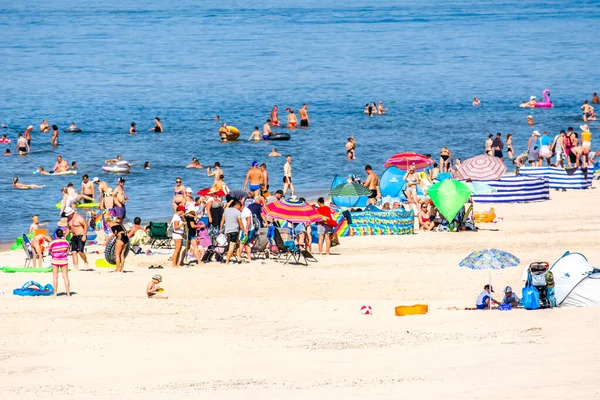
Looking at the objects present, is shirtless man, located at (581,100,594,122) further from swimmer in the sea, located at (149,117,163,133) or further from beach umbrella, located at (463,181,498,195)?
beach umbrella, located at (463,181,498,195)

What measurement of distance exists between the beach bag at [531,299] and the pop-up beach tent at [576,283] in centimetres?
40

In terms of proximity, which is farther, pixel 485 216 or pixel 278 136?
pixel 278 136

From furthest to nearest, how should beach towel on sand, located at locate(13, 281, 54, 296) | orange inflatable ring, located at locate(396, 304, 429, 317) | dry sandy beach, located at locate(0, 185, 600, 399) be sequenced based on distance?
beach towel on sand, located at locate(13, 281, 54, 296) < orange inflatable ring, located at locate(396, 304, 429, 317) < dry sandy beach, located at locate(0, 185, 600, 399)

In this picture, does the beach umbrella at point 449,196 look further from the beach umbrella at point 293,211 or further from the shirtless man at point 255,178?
the shirtless man at point 255,178

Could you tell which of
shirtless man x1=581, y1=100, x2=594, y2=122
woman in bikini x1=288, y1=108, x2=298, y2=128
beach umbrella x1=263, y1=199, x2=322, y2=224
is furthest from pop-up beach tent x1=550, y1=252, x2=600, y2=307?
shirtless man x1=581, y1=100, x2=594, y2=122

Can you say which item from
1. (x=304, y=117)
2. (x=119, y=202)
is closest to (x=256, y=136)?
(x=304, y=117)

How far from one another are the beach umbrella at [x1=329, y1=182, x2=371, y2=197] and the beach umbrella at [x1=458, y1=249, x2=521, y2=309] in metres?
4.39

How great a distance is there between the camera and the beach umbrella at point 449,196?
19623 mm

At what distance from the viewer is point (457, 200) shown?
19.7 metres

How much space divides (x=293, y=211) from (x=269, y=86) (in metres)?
39.5

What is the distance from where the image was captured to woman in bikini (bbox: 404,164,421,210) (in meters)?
22.4

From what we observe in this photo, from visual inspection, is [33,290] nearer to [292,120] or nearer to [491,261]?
[491,261]

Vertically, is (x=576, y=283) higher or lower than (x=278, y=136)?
lower

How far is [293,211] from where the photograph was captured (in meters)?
17.7
